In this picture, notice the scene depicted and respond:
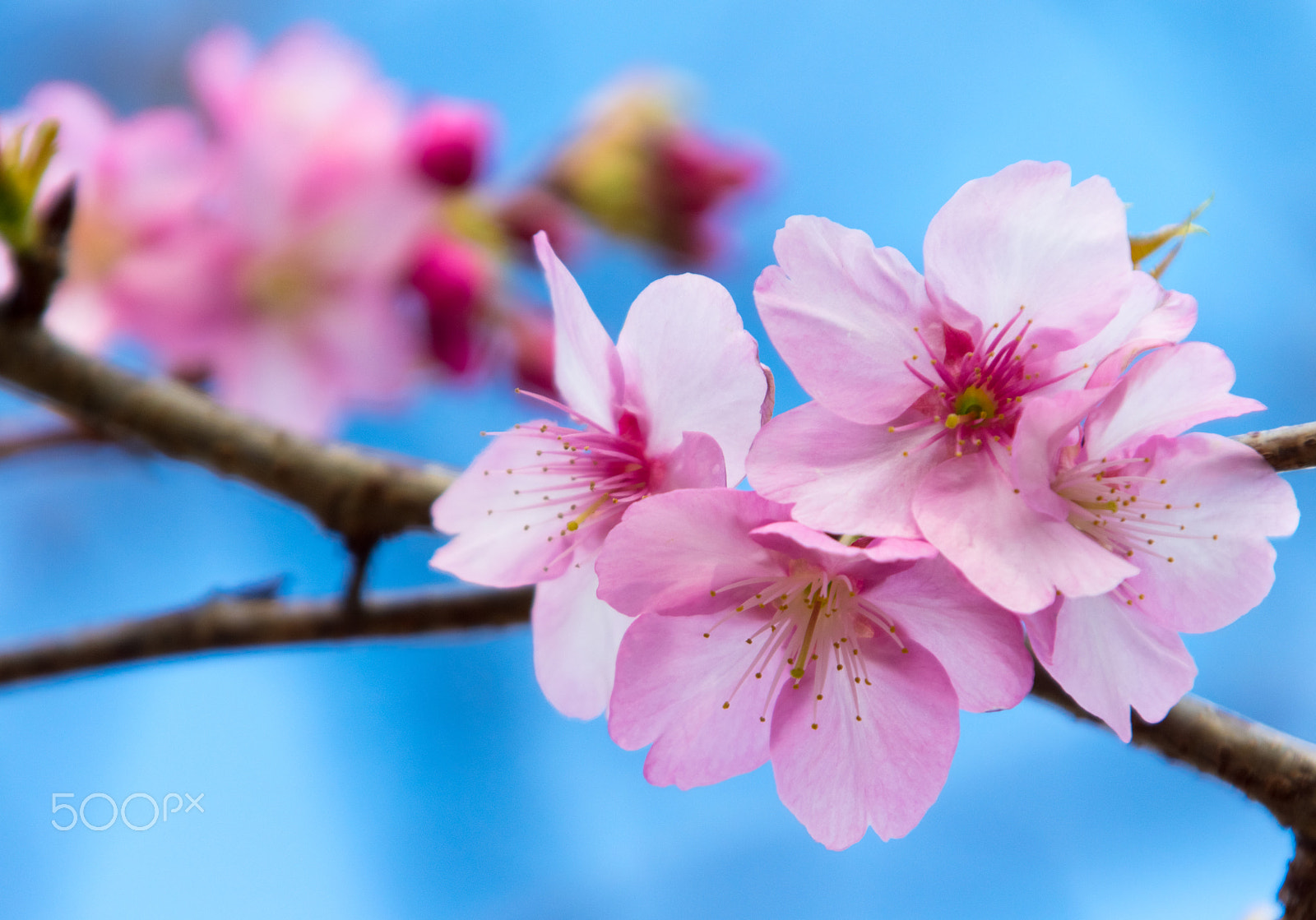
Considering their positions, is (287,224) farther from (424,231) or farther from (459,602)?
(459,602)

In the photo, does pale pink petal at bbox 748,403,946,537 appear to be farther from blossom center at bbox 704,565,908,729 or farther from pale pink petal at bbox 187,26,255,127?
pale pink petal at bbox 187,26,255,127

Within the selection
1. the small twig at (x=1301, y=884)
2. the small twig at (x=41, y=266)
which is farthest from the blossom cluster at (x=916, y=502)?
the small twig at (x=41, y=266)

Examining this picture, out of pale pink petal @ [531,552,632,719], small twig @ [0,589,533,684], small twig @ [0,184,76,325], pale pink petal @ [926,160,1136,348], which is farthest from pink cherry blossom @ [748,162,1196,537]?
small twig @ [0,184,76,325]

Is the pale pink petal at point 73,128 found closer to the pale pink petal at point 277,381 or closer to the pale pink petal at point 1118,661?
the pale pink petal at point 277,381

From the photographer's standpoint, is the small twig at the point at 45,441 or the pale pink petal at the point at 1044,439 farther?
the small twig at the point at 45,441

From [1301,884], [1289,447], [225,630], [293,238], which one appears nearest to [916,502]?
[1289,447]

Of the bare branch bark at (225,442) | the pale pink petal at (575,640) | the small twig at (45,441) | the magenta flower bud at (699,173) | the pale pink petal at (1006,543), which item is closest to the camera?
the pale pink petal at (1006,543)

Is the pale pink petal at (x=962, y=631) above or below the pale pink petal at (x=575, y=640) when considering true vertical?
above

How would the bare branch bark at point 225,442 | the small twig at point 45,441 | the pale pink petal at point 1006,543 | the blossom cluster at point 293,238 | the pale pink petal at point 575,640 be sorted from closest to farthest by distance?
the pale pink petal at point 1006,543 → the pale pink petal at point 575,640 → the bare branch bark at point 225,442 → the small twig at point 45,441 → the blossom cluster at point 293,238

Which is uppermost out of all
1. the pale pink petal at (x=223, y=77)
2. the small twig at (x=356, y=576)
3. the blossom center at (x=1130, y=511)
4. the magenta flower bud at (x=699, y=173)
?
the magenta flower bud at (x=699, y=173)
